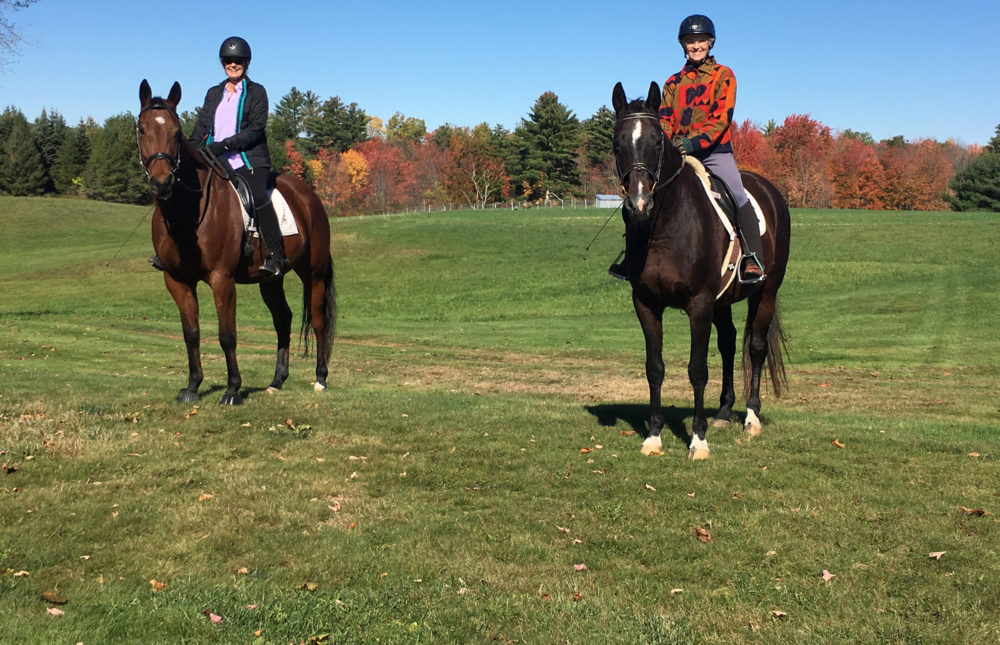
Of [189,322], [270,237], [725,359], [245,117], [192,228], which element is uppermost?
[245,117]

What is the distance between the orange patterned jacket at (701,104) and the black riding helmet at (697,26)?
0.31 metres

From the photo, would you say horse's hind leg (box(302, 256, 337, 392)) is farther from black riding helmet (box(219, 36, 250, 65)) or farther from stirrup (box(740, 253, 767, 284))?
stirrup (box(740, 253, 767, 284))

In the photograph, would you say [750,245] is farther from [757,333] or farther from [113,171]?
[113,171]

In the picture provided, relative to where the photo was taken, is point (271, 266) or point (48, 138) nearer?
point (271, 266)

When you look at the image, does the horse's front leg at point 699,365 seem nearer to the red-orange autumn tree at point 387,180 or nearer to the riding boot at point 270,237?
the riding boot at point 270,237

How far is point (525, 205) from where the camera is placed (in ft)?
383

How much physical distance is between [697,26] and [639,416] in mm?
5092

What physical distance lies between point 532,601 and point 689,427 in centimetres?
587

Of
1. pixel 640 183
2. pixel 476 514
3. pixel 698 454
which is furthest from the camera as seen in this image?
pixel 698 454

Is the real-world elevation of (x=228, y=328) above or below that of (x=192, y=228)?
below

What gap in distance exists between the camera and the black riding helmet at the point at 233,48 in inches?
456

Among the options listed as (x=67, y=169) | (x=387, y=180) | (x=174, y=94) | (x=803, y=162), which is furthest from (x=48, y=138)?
(x=174, y=94)

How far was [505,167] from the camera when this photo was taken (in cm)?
12712

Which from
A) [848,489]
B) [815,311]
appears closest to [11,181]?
[815,311]
